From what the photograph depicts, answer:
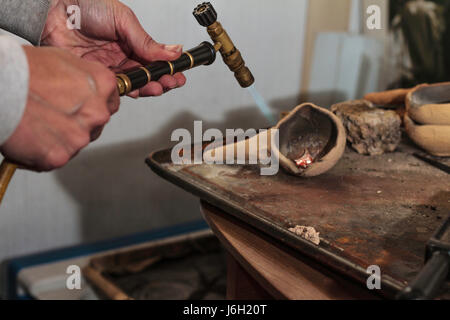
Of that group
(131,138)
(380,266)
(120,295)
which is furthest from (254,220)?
(131,138)

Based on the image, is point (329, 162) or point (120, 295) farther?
point (120, 295)

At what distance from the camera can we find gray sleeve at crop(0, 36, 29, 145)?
663mm

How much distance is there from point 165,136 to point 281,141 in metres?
0.98

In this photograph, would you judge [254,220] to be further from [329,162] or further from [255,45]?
[255,45]

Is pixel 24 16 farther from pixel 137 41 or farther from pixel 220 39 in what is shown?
pixel 220 39

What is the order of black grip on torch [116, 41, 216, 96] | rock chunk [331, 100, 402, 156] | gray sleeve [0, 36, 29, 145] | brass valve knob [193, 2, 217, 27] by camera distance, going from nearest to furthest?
gray sleeve [0, 36, 29, 145] → black grip on torch [116, 41, 216, 96] → brass valve knob [193, 2, 217, 27] → rock chunk [331, 100, 402, 156]

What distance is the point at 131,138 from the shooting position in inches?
78.0

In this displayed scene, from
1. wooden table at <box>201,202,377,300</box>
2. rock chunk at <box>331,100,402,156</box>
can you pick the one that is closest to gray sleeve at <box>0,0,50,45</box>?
wooden table at <box>201,202,377,300</box>

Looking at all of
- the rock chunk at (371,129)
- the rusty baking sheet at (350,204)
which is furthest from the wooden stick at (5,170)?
the rock chunk at (371,129)

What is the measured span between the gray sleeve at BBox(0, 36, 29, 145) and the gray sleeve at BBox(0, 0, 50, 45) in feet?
1.46

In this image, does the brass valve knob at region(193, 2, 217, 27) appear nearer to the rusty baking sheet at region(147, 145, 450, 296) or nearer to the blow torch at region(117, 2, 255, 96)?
the blow torch at region(117, 2, 255, 96)

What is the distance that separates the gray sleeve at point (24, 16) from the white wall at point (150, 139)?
0.77m

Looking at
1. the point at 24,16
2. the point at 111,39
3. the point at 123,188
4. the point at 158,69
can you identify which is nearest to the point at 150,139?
the point at 123,188

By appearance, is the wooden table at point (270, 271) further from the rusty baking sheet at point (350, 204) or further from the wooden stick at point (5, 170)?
the wooden stick at point (5, 170)
